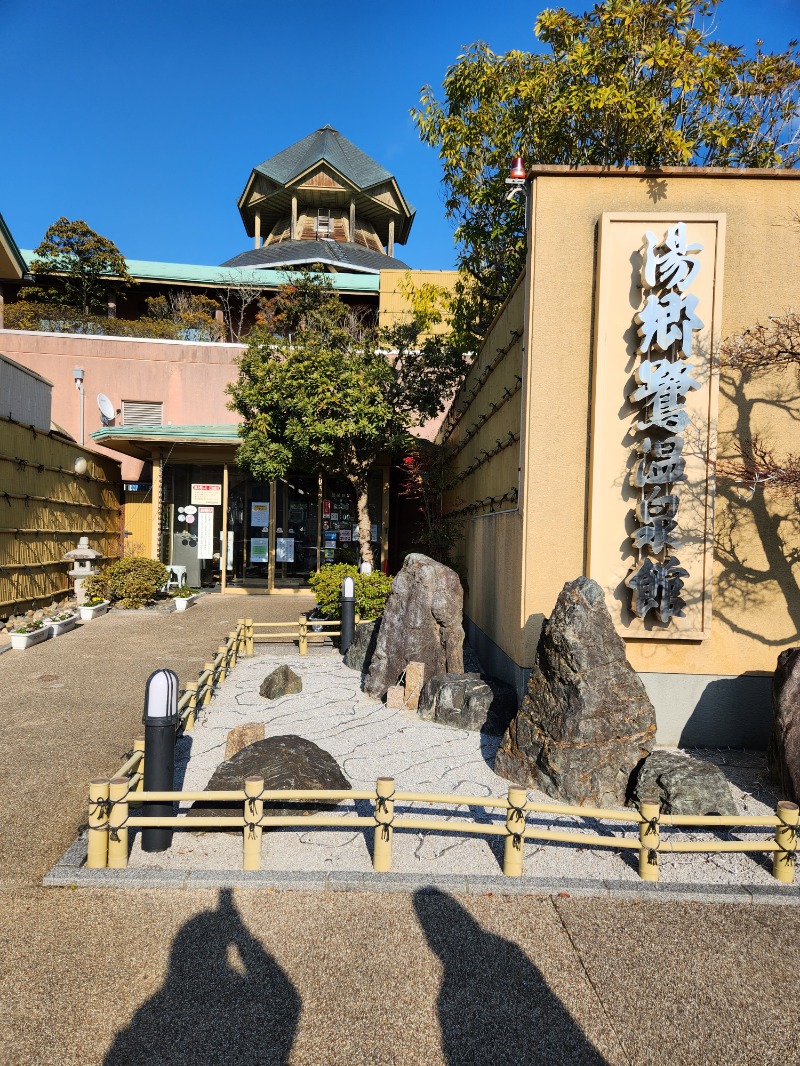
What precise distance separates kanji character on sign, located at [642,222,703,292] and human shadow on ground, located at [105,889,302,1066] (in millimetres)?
6111

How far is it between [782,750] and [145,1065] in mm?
→ 4780

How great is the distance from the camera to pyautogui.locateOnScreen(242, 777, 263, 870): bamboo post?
407cm

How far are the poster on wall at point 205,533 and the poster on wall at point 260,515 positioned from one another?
103 cm

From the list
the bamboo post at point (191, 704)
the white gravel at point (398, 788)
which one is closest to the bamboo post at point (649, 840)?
the white gravel at point (398, 788)

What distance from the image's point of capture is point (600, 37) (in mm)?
10258

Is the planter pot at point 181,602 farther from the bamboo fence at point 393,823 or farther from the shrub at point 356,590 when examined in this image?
the bamboo fence at point 393,823

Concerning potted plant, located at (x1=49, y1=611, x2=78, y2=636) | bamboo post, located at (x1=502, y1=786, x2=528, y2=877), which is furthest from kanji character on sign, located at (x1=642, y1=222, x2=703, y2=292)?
potted plant, located at (x1=49, y1=611, x2=78, y2=636)

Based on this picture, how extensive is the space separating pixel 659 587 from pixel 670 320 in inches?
96.5

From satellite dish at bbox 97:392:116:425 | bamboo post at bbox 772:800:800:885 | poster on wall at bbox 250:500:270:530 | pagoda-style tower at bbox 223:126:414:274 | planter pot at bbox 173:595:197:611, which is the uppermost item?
pagoda-style tower at bbox 223:126:414:274

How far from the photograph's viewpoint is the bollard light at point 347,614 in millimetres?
10367

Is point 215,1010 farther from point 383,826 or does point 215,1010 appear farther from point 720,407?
point 720,407

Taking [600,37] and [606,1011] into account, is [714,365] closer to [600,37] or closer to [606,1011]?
[606,1011]

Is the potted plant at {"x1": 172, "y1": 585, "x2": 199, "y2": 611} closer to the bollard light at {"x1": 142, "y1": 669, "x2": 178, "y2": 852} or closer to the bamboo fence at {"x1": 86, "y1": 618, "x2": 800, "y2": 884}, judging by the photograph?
the bollard light at {"x1": 142, "y1": 669, "x2": 178, "y2": 852}

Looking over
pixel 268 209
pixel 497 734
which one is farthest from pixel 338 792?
pixel 268 209
